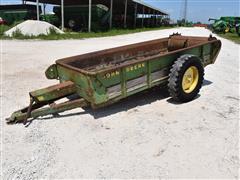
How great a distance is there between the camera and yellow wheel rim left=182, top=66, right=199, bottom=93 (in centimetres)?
501

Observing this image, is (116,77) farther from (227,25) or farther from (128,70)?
(227,25)

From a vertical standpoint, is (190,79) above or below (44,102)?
Answer: above

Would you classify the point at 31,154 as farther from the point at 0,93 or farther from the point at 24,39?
the point at 24,39

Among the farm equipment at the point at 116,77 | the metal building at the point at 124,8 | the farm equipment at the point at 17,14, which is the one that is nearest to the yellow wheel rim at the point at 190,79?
the farm equipment at the point at 116,77

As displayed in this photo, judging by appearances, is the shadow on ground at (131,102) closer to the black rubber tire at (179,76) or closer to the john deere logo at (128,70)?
the black rubber tire at (179,76)

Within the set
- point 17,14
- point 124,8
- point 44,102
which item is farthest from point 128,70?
point 124,8

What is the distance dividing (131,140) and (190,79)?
83.7 inches

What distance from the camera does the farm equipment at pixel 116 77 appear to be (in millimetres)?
4047

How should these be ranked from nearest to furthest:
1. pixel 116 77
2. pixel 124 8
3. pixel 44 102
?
pixel 116 77, pixel 44 102, pixel 124 8

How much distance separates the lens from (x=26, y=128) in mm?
3969

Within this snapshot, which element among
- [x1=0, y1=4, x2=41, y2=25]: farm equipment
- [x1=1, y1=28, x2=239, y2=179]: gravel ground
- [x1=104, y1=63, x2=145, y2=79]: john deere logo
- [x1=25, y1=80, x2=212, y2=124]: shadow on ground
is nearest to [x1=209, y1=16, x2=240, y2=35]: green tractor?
[x1=0, y1=4, x2=41, y2=25]: farm equipment

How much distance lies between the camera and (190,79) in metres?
5.17

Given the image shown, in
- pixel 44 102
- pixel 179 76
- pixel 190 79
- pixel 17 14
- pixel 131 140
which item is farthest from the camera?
pixel 17 14

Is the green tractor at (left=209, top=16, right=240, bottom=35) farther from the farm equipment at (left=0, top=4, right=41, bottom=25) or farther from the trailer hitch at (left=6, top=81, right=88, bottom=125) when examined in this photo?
the trailer hitch at (left=6, top=81, right=88, bottom=125)
